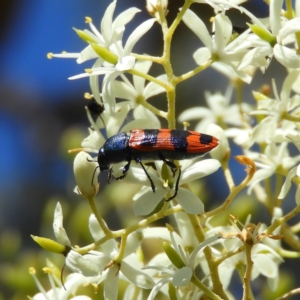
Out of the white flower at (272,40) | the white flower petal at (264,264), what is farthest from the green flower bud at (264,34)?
the white flower petal at (264,264)

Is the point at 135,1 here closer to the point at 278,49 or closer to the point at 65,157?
the point at 65,157

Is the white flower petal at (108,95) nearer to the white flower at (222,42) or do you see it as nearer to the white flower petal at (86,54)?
the white flower petal at (86,54)

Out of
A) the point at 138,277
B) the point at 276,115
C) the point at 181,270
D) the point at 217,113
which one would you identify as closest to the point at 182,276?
the point at 181,270

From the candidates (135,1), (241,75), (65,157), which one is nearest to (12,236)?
(65,157)

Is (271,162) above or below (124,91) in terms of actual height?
below

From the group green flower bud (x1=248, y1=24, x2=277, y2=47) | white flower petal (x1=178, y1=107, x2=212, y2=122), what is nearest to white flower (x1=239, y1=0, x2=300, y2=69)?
green flower bud (x1=248, y1=24, x2=277, y2=47)

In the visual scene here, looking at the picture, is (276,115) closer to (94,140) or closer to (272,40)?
(272,40)

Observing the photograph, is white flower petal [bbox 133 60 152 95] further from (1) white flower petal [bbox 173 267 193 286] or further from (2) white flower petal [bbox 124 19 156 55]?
(1) white flower petal [bbox 173 267 193 286]
